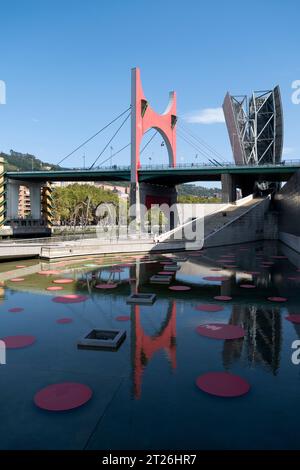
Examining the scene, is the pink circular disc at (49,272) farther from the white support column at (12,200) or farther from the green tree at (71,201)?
the green tree at (71,201)

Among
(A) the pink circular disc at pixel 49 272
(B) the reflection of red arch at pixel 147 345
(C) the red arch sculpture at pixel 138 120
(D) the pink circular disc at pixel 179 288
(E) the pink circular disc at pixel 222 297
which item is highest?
(C) the red arch sculpture at pixel 138 120

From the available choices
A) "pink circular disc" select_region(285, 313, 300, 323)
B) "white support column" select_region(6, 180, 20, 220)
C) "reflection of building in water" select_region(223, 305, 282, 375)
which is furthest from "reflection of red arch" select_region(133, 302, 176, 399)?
"white support column" select_region(6, 180, 20, 220)

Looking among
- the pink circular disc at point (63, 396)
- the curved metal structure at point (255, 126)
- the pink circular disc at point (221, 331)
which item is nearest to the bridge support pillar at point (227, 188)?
the curved metal structure at point (255, 126)

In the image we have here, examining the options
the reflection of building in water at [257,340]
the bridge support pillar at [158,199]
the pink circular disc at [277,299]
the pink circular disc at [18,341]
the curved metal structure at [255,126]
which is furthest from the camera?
the curved metal structure at [255,126]

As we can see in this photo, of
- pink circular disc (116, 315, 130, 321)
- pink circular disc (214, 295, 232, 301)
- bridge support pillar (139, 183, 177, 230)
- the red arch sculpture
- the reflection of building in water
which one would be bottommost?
the reflection of building in water

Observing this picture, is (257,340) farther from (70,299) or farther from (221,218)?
(221,218)

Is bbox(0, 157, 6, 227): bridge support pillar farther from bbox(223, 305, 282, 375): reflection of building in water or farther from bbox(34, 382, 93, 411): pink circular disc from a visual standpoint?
bbox(34, 382, 93, 411): pink circular disc

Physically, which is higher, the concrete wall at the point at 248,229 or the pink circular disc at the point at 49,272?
the concrete wall at the point at 248,229

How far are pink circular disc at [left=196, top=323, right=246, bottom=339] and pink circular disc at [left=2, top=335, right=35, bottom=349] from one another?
223 inches

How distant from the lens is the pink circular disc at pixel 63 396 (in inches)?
295

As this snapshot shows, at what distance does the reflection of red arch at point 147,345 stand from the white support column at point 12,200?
267ft

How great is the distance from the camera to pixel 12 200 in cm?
8838

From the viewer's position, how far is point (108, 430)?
6594 millimetres

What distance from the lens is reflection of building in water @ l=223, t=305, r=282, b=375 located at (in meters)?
10.1
